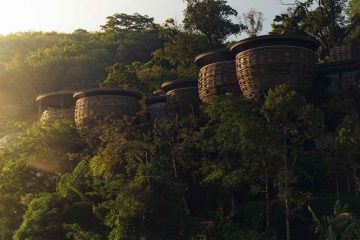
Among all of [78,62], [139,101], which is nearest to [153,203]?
[139,101]

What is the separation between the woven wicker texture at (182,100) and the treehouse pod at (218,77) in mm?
1221

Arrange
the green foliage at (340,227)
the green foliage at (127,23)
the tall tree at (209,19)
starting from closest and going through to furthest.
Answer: the green foliage at (340,227) < the tall tree at (209,19) < the green foliage at (127,23)

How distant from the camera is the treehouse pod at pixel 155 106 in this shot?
25.4m

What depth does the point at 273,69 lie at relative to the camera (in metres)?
20.0

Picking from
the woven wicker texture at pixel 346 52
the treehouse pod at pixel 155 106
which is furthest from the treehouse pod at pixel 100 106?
the woven wicker texture at pixel 346 52

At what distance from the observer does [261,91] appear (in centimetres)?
2006

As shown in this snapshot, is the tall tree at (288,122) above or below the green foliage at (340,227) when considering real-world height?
above

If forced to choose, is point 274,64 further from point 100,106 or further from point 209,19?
point 209,19

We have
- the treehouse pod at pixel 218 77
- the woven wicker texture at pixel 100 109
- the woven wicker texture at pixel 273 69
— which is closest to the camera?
the woven wicker texture at pixel 273 69

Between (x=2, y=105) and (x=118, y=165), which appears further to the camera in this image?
(x=2, y=105)

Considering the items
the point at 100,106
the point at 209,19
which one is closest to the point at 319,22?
the point at 209,19

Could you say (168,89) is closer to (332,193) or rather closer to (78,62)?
(332,193)

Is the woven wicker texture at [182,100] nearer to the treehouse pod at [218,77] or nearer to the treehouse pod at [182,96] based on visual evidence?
the treehouse pod at [182,96]

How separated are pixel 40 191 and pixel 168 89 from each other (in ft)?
24.9
